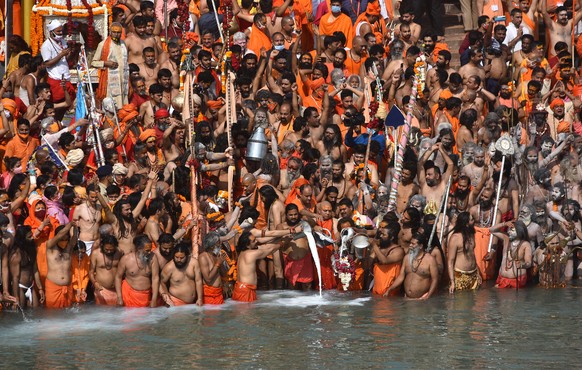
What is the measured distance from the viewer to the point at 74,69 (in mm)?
21328

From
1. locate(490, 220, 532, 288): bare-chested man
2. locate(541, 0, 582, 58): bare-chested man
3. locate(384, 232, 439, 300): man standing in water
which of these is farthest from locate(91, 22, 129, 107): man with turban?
locate(541, 0, 582, 58): bare-chested man

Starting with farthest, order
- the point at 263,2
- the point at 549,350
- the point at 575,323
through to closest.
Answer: the point at 263,2 < the point at 575,323 < the point at 549,350

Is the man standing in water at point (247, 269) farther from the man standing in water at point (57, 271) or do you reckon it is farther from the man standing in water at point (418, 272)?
the man standing in water at point (57, 271)

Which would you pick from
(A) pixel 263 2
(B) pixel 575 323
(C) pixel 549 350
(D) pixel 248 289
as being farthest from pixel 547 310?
(A) pixel 263 2

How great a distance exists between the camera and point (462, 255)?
1886cm

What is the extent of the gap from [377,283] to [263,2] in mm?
4885

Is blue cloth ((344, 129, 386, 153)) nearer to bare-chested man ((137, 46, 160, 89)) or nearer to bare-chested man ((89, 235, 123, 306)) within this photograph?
bare-chested man ((137, 46, 160, 89))

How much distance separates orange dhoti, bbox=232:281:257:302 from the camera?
18.4 metres

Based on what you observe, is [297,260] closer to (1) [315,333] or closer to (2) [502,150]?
(1) [315,333]

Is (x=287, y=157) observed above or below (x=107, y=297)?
above

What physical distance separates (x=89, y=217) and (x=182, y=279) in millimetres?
1232

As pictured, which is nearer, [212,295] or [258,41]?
[212,295]

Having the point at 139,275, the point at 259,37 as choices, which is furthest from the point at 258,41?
the point at 139,275

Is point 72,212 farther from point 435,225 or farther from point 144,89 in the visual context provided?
point 435,225
